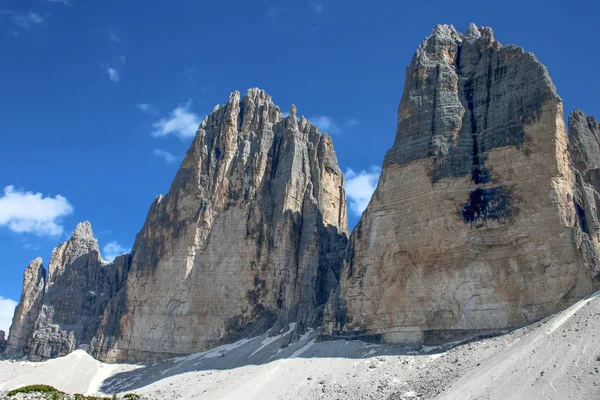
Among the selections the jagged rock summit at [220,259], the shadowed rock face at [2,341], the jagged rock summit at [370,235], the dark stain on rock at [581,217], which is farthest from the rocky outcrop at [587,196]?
the shadowed rock face at [2,341]

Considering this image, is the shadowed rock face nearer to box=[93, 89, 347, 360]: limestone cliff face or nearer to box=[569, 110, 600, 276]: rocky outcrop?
box=[93, 89, 347, 360]: limestone cliff face

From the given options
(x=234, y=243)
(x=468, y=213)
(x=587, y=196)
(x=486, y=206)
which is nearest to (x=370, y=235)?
(x=468, y=213)

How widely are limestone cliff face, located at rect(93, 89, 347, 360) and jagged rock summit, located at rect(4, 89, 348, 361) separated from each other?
10 cm

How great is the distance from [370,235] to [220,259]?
18293 millimetres

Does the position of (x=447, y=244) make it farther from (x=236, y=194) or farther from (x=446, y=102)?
(x=236, y=194)

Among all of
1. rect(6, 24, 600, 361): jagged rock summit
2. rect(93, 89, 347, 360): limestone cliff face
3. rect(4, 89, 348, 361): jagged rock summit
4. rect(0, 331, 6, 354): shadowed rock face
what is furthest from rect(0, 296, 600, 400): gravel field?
rect(0, 331, 6, 354): shadowed rock face

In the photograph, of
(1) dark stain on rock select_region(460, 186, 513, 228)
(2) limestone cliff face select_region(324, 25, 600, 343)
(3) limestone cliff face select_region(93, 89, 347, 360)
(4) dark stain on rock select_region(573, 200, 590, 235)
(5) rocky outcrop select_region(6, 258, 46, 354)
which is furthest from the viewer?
(5) rocky outcrop select_region(6, 258, 46, 354)

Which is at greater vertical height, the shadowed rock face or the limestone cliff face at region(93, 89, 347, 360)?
the limestone cliff face at region(93, 89, 347, 360)

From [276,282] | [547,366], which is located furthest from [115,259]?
[547,366]

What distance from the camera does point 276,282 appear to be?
56.2 m

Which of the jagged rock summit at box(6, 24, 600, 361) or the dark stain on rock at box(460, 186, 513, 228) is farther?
the dark stain on rock at box(460, 186, 513, 228)

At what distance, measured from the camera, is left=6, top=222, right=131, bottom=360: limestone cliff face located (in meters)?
64.1

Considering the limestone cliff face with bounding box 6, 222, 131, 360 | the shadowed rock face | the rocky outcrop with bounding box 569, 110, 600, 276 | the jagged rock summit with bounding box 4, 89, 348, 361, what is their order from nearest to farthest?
the rocky outcrop with bounding box 569, 110, 600, 276
the jagged rock summit with bounding box 4, 89, 348, 361
the limestone cliff face with bounding box 6, 222, 131, 360
the shadowed rock face

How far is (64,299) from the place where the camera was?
67.6 meters
